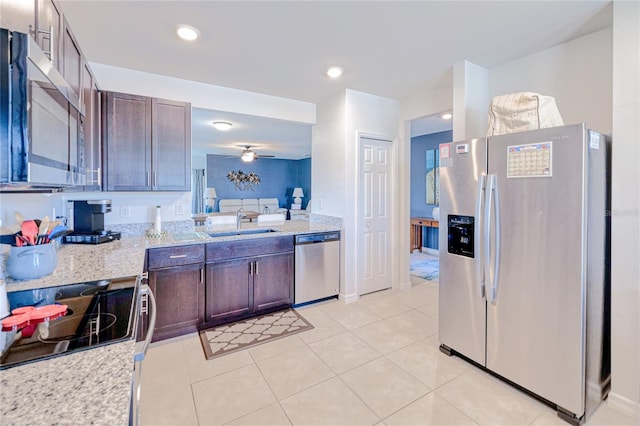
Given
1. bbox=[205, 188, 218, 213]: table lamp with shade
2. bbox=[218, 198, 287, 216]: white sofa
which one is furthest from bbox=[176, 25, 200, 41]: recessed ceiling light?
bbox=[205, 188, 218, 213]: table lamp with shade

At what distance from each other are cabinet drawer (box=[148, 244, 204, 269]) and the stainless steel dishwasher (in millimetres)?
1028

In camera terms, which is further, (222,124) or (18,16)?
(222,124)

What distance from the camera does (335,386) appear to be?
2053 mm

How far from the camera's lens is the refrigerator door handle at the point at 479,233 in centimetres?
208

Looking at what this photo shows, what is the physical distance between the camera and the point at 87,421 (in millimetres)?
605

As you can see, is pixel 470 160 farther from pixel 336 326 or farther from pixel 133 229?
pixel 133 229

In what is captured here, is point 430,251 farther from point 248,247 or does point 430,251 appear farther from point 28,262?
point 28,262

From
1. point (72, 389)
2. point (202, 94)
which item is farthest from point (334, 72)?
point (72, 389)

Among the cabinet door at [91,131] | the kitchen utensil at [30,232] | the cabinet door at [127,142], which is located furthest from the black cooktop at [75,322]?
the cabinet door at [127,142]

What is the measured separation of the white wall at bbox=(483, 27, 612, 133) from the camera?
222cm

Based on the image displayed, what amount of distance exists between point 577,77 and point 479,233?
1522 millimetres

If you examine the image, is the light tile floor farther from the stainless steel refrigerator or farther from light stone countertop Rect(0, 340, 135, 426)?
light stone countertop Rect(0, 340, 135, 426)

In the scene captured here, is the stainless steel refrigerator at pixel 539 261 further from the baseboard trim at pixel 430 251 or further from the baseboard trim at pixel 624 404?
the baseboard trim at pixel 430 251

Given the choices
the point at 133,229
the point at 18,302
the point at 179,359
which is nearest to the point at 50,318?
the point at 18,302
